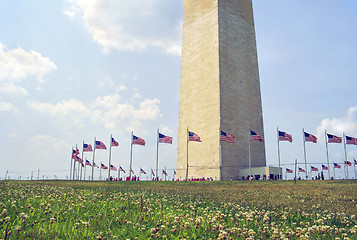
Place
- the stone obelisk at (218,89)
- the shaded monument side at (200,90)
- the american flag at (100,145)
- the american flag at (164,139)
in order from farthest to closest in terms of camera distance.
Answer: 1. the shaded monument side at (200,90)
2. the stone obelisk at (218,89)
3. the american flag at (100,145)
4. the american flag at (164,139)

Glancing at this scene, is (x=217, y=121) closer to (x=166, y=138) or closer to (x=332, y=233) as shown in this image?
(x=166, y=138)

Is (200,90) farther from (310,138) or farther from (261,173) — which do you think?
(310,138)

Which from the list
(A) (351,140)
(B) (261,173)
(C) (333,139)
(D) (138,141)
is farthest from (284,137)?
(D) (138,141)

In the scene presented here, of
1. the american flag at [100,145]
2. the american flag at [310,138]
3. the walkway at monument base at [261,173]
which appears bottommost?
the walkway at monument base at [261,173]

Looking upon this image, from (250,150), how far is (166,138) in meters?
17.0

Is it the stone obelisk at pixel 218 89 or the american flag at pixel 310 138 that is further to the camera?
the stone obelisk at pixel 218 89

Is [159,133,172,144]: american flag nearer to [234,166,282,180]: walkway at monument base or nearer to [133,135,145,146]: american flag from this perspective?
[133,135,145,146]: american flag

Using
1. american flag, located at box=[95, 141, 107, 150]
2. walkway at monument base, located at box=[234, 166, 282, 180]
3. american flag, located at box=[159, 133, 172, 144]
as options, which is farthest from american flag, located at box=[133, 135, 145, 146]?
walkway at monument base, located at box=[234, 166, 282, 180]

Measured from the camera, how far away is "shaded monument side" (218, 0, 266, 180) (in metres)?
53.5

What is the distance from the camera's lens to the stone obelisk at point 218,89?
53188 mm

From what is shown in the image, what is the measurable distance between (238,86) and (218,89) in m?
5.31

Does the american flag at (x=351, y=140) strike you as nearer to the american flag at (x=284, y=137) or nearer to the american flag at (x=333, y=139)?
the american flag at (x=333, y=139)

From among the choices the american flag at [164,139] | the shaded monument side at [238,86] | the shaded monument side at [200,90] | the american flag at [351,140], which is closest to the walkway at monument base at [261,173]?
the shaded monument side at [238,86]

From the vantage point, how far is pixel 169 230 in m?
6.89
